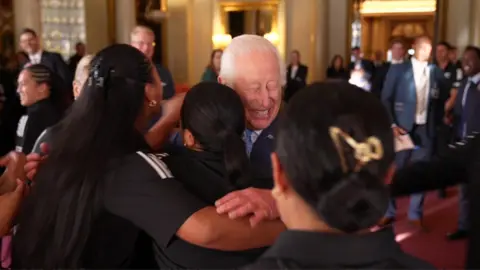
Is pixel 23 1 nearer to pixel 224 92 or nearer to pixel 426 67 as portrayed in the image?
pixel 426 67

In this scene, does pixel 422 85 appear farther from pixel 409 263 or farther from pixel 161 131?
pixel 409 263

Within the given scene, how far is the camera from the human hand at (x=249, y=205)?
119 centimetres

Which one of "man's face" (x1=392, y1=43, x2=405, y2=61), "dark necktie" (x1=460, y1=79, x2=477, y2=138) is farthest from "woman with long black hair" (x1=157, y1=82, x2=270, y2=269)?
"man's face" (x1=392, y1=43, x2=405, y2=61)

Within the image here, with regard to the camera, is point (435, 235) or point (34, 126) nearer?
point (34, 126)

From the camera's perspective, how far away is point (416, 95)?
193 inches

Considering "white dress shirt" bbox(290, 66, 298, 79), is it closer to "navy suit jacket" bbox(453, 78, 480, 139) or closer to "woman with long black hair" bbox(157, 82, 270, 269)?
"navy suit jacket" bbox(453, 78, 480, 139)

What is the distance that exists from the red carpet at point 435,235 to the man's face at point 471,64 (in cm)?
131

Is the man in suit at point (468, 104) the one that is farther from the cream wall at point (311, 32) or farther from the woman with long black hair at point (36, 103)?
the cream wall at point (311, 32)

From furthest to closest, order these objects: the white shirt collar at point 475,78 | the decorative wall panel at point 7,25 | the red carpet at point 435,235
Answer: the decorative wall panel at point 7,25 < the white shirt collar at point 475,78 < the red carpet at point 435,235

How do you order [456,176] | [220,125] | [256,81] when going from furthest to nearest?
[256,81] → [456,176] → [220,125]

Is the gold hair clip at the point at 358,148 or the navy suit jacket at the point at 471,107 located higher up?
the gold hair clip at the point at 358,148

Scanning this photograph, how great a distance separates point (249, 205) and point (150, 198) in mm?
215

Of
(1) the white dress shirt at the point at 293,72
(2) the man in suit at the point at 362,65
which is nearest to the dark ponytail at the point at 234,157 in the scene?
(2) the man in suit at the point at 362,65

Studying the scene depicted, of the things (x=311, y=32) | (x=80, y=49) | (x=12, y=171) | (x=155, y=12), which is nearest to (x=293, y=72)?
(x=311, y=32)
